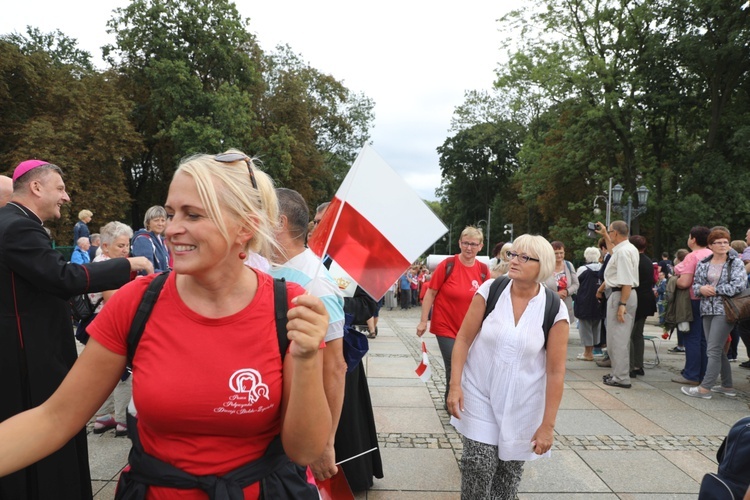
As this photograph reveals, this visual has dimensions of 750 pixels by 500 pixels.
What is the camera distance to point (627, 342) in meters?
7.09

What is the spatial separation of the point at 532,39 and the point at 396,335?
19.9 m

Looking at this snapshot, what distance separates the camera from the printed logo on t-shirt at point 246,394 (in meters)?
1.50

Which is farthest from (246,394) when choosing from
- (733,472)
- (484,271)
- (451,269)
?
(484,271)

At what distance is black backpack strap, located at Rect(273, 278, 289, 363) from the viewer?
1.61m

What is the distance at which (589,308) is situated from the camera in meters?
8.94

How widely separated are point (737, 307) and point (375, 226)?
19.8ft

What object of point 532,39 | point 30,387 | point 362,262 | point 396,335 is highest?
point 532,39

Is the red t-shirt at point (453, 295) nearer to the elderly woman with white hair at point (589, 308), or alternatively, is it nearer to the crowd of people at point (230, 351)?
the crowd of people at point (230, 351)

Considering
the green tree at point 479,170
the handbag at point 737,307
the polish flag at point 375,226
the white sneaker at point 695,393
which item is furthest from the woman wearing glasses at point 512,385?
the green tree at point 479,170

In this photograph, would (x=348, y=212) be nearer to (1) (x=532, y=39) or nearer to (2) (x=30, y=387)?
(2) (x=30, y=387)

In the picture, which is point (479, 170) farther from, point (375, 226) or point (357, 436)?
point (375, 226)

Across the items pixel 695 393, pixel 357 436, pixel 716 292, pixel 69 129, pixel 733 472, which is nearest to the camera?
pixel 733 472

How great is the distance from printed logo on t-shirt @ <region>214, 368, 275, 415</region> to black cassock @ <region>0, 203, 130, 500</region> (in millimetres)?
1727

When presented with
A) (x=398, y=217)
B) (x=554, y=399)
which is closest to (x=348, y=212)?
(x=398, y=217)
